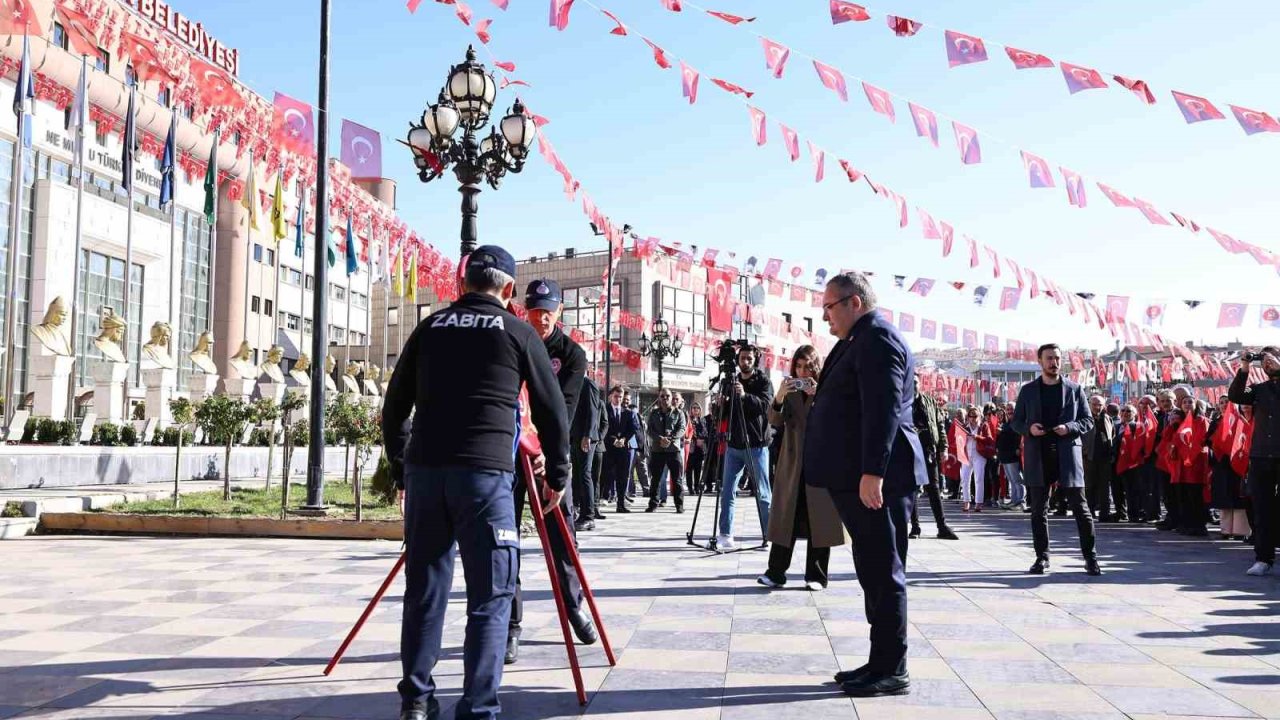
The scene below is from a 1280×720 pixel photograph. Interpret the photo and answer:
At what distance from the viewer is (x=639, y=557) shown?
30.2 feet

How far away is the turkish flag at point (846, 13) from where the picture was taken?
30.7ft

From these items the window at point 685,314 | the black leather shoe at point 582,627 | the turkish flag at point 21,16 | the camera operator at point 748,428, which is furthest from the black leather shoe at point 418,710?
the window at point 685,314

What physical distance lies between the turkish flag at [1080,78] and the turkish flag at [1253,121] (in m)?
1.46

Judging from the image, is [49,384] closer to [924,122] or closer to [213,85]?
[213,85]

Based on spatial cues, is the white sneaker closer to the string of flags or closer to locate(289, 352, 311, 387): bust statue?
the string of flags

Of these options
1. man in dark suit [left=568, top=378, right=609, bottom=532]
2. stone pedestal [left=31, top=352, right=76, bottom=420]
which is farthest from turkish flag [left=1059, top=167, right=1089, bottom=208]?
stone pedestal [left=31, top=352, right=76, bottom=420]

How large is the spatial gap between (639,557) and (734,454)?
1.32 m

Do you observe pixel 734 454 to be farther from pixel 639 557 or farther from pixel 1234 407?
pixel 1234 407

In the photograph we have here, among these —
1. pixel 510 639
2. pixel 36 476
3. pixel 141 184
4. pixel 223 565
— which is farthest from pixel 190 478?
pixel 141 184

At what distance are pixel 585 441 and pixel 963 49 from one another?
5.51 metres

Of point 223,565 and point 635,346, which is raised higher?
point 635,346

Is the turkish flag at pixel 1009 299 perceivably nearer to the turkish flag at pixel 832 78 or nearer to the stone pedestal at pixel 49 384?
the turkish flag at pixel 832 78

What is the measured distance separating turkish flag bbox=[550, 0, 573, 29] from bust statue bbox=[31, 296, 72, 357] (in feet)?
58.7

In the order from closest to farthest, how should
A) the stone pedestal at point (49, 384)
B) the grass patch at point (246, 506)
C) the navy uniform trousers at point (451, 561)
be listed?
the navy uniform trousers at point (451, 561), the grass patch at point (246, 506), the stone pedestal at point (49, 384)
